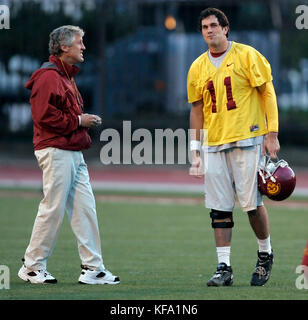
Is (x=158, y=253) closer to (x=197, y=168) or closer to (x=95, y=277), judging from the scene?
(x=95, y=277)

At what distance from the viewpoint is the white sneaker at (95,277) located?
8.34 metres

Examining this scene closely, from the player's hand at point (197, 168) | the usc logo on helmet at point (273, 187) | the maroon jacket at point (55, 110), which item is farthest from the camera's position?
the player's hand at point (197, 168)

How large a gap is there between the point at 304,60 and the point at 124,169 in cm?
2092

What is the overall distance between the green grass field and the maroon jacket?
1303 millimetres

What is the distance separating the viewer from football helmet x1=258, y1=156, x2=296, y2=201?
26.5 ft

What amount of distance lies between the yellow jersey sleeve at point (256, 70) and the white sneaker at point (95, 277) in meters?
2.17

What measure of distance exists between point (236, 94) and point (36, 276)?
96.5 inches

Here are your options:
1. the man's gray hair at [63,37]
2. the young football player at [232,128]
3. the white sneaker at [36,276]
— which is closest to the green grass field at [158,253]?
the white sneaker at [36,276]

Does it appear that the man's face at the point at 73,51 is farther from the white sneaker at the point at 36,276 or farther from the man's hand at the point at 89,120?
the white sneaker at the point at 36,276

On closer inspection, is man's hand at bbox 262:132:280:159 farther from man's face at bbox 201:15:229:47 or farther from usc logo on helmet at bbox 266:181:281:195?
man's face at bbox 201:15:229:47

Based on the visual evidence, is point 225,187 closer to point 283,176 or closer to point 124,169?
point 283,176

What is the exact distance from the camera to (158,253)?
434 inches

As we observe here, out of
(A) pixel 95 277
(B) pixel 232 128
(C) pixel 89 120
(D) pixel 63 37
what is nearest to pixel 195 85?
(B) pixel 232 128

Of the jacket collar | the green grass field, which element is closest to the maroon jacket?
the jacket collar
